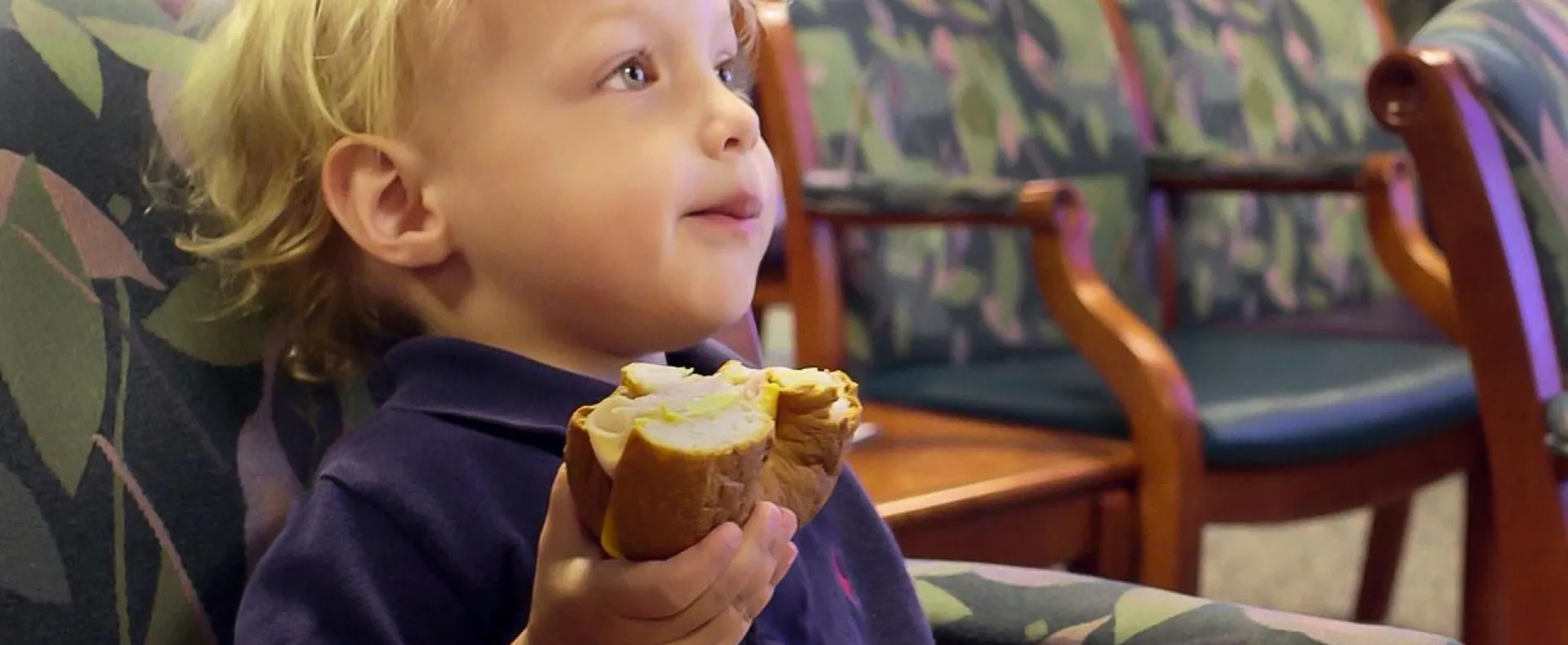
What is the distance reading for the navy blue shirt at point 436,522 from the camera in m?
0.63

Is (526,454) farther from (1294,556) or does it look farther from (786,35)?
(1294,556)

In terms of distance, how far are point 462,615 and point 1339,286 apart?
5.95 ft

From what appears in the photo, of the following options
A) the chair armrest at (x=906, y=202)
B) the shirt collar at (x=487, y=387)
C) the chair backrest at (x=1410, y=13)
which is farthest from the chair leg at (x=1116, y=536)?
the chair backrest at (x=1410, y=13)

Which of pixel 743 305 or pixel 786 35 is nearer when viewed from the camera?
pixel 743 305

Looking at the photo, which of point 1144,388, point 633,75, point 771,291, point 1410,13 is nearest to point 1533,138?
point 1144,388

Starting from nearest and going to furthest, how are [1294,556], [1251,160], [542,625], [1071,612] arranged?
[542,625] → [1071,612] → [1251,160] → [1294,556]

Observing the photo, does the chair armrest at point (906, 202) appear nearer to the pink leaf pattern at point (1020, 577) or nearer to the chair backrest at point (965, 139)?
the chair backrest at point (965, 139)

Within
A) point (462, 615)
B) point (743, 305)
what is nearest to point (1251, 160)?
point (743, 305)

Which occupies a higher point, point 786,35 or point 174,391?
point 786,35

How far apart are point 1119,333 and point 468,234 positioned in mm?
817

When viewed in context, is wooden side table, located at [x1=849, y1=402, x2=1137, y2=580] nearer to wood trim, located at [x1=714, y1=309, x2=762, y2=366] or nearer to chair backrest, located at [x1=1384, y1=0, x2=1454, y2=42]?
wood trim, located at [x1=714, y1=309, x2=762, y2=366]

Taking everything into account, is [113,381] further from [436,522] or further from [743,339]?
[743,339]

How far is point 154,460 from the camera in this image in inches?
27.7

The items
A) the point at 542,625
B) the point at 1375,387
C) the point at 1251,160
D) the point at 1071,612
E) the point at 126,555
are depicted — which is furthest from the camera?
the point at 1251,160
